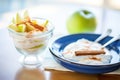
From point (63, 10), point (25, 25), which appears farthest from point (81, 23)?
point (63, 10)

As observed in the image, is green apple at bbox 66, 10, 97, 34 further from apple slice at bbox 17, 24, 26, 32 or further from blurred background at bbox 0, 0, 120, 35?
apple slice at bbox 17, 24, 26, 32

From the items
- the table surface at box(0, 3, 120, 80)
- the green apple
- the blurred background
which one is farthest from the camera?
the blurred background

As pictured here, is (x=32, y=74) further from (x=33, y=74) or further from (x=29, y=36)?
(x=29, y=36)

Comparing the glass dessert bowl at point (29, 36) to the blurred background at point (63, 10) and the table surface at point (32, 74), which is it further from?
the blurred background at point (63, 10)

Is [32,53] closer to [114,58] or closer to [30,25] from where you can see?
[30,25]

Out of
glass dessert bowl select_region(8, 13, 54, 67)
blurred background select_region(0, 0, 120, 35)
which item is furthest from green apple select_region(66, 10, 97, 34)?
glass dessert bowl select_region(8, 13, 54, 67)

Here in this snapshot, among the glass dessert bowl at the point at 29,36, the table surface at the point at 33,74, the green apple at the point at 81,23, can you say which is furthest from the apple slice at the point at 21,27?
the green apple at the point at 81,23
